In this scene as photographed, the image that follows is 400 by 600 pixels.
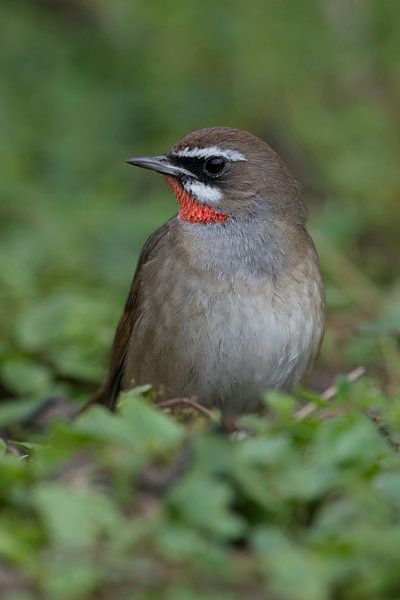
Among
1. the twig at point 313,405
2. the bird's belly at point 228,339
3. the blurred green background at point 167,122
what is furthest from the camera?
the blurred green background at point 167,122

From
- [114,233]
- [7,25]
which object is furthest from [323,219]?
[7,25]

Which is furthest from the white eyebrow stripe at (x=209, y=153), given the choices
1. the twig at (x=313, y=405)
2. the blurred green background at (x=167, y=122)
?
the blurred green background at (x=167, y=122)

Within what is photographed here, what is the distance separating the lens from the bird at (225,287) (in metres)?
5.56

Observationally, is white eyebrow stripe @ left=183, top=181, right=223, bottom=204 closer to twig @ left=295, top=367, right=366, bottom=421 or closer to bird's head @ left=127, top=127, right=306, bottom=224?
bird's head @ left=127, top=127, right=306, bottom=224

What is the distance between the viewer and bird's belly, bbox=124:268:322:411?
553 centimetres

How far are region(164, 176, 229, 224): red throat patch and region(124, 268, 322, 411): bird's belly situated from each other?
0.45 meters

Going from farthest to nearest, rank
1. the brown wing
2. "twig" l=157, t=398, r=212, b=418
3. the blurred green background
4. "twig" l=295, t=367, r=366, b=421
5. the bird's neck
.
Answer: the blurred green background < the brown wing < the bird's neck < "twig" l=295, t=367, r=366, b=421 < "twig" l=157, t=398, r=212, b=418

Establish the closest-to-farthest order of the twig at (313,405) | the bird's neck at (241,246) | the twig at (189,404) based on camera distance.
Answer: the twig at (189,404) < the twig at (313,405) < the bird's neck at (241,246)

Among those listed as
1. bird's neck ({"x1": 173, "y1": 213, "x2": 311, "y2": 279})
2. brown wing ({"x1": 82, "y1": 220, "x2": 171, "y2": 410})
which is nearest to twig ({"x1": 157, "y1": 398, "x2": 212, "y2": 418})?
bird's neck ({"x1": 173, "y1": 213, "x2": 311, "y2": 279})

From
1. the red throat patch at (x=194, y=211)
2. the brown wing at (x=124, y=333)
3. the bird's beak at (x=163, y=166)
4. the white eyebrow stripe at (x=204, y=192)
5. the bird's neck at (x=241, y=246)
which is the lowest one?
the brown wing at (x=124, y=333)

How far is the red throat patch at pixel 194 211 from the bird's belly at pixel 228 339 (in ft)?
1.47

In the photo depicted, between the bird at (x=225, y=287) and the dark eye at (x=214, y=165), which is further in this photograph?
the dark eye at (x=214, y=165)

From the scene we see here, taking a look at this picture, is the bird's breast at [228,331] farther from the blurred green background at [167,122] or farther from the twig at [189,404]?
the blurred green background at [167,122]

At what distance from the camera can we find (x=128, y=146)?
39.3ft
